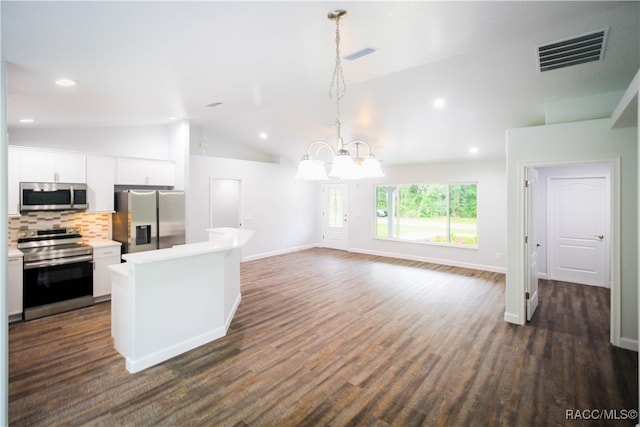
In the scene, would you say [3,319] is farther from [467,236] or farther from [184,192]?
[467,236]

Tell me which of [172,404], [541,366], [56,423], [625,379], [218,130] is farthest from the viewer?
[218,130]

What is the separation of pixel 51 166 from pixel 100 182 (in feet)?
2.06

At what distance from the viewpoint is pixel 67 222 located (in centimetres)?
480

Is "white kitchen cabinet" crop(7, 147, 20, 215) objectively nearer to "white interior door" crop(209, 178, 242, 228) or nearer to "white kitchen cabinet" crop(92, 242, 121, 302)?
"white kitchen cabinet" crop(92, 242, 121, 302)

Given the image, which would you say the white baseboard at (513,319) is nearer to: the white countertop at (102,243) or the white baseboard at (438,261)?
the white baseboard at (438,261)

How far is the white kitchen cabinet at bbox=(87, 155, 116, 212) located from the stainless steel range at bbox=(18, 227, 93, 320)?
2.00ft

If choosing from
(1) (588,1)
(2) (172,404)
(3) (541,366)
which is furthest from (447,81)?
(2) (172,404)

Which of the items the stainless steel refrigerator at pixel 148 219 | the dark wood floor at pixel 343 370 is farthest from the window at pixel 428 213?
the stainless steel refrigerator at pixel 148 219

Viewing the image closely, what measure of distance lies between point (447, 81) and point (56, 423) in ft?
16.3

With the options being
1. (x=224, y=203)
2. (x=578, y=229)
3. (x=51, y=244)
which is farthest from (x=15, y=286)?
(x=578, y=229)

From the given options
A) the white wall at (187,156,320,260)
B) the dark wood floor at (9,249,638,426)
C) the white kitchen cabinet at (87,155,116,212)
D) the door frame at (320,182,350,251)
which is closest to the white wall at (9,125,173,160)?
the white kitchen cabinet at (87,155,116,212)

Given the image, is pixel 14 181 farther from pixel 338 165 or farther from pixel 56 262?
pixel 338 165

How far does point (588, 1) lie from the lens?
207cm

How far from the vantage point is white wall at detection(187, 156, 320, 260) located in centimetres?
684
